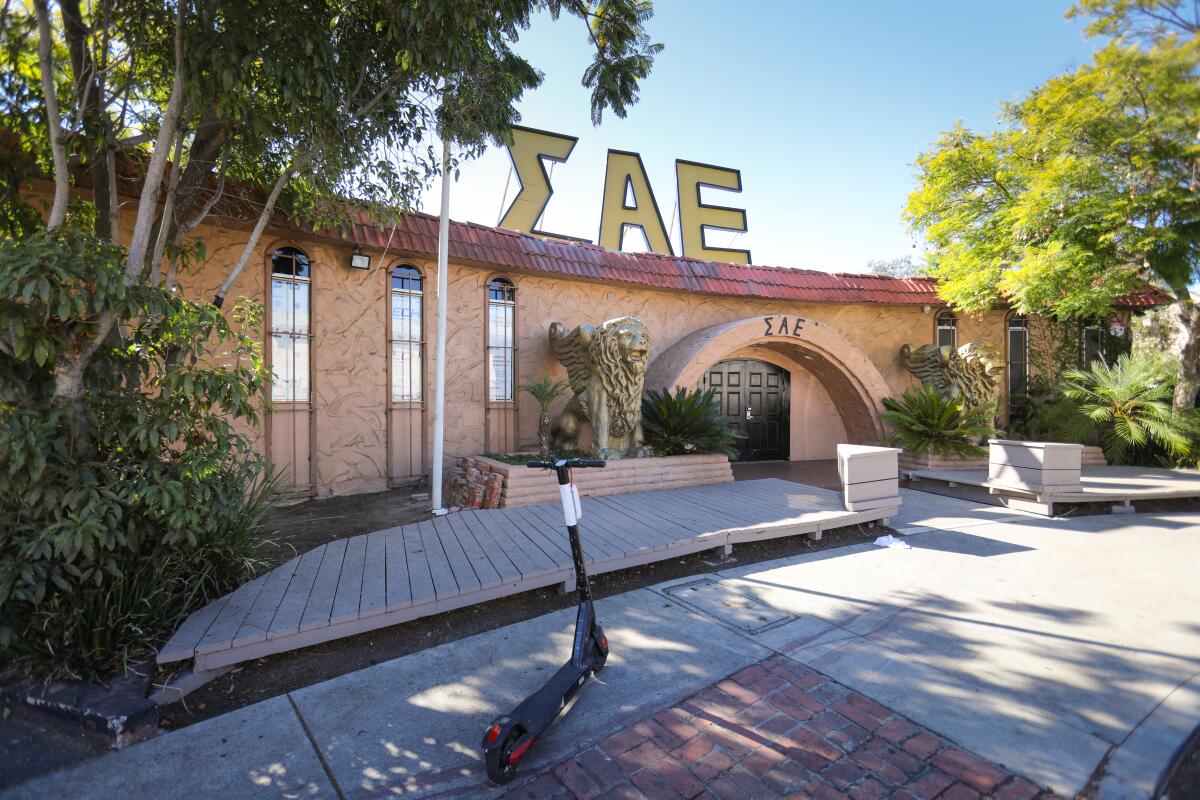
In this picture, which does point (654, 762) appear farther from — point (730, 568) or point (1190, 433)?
point (1190, 433)

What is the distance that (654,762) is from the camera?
2.20m

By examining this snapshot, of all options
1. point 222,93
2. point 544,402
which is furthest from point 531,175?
point 222,93

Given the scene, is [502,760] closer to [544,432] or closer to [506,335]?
[544,432]

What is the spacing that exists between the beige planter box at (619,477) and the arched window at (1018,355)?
29.3ft

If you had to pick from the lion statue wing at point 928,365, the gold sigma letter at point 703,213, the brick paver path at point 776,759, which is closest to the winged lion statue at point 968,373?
the lion statue wing at point 928,365

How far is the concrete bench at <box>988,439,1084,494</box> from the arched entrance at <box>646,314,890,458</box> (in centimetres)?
268

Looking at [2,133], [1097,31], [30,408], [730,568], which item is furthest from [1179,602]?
[2,133]

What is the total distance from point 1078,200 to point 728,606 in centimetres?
876

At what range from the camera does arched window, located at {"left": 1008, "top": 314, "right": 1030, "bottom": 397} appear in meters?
11.7

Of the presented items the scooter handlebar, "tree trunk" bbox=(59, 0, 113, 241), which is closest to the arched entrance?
the scooter handlebar

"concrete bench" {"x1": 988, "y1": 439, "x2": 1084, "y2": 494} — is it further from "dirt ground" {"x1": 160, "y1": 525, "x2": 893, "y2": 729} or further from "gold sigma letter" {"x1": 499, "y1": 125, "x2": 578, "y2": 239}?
"gold sigma letter" {"x1": 499, "y1": 125, "x2": 578, "y2": 239}

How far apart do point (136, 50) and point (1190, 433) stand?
15.0 m

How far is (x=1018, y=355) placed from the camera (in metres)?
11.9

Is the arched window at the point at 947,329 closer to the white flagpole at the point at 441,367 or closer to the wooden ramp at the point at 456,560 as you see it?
the wooden ramp at the point at 456,560
